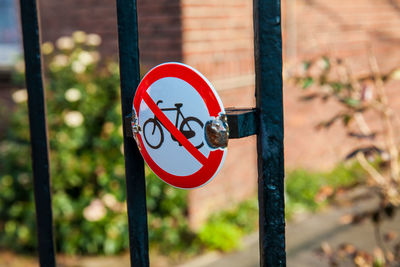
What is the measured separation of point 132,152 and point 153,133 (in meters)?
0.13

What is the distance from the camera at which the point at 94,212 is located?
3.78m

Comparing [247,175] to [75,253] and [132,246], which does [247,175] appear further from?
[132,246]

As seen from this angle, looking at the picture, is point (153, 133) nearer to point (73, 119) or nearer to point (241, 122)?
point (241, 122)

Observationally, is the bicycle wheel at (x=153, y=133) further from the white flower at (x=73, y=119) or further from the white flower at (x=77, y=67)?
the white flower at (x=77, y=67)

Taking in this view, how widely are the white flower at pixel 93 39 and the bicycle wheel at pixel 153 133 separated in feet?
11.0

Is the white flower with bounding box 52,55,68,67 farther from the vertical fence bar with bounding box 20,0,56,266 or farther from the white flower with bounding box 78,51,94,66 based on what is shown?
the vertical fence bar with bounding box 20,0,56,266

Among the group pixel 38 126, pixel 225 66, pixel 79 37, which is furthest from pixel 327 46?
pixel 38 126

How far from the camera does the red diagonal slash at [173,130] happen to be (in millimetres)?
1087

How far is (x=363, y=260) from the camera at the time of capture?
8.18ft

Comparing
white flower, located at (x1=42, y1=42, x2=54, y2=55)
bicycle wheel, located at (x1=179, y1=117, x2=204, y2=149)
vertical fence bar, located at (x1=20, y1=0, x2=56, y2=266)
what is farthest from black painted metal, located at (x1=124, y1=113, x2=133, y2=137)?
white flower, located at (x1=42, y1=42, x2=54, y2=55)

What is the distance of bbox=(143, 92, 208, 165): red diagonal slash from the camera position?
1.09m

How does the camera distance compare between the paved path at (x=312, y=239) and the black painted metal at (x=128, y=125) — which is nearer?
the black painted metal at (x=128, y=125)

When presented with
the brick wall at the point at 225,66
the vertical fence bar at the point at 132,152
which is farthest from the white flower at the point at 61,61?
the vertical fence bar at the point at 132,152

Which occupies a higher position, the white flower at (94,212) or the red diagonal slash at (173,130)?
the red diagonal slash at (173,130)
